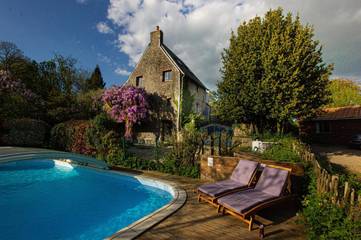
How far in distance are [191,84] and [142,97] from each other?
5429 mm

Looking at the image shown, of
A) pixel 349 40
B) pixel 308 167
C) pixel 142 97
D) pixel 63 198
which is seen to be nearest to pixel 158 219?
pixel 308 167

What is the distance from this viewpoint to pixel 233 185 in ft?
17.5

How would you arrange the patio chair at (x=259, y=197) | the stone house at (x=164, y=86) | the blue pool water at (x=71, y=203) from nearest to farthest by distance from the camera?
the patio chair at (x=259, y=197), the blue pool water at (x=71, y=203), the stone house at (x=164, y=86)

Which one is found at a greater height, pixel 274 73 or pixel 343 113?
pixel 274 73

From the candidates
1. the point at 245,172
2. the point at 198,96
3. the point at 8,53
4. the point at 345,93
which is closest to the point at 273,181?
the point at 245,172

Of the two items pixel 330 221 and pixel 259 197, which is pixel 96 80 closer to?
pixel 259 197

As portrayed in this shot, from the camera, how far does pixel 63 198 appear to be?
24.1ft

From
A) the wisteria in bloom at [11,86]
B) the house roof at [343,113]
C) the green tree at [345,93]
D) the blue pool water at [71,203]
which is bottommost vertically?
the blue pool water at [71,203]

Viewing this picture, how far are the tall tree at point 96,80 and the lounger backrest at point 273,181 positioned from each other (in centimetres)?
3160

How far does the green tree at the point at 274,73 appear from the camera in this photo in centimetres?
1077

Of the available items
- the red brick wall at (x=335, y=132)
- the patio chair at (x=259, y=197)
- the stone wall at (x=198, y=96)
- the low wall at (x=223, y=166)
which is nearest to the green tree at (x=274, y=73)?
the low wall at (x=223, y=166)

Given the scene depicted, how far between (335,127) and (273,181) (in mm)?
20998

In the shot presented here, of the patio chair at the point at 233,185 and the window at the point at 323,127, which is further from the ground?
the window at the point at 323,127

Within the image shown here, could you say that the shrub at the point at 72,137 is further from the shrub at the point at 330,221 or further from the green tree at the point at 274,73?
the shrub at the point at 330,221
